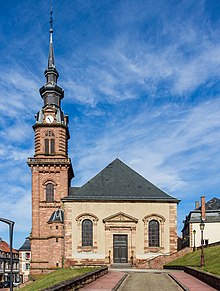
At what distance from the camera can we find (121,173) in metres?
47.1

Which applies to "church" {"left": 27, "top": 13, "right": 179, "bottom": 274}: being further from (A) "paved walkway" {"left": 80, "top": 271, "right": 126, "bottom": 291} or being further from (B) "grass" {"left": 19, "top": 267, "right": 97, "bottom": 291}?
(A) "paved walkway" {"left": 80, "top": 271, "right": 126, "bottom": 291}

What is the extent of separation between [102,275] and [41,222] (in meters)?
21.2

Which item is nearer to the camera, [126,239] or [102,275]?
[102,275]

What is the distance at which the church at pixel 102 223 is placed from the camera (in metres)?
42.6

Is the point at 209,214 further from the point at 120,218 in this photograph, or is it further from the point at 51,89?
the point at 51,89

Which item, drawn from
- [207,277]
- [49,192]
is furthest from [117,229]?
[207,277]

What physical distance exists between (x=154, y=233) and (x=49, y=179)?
44.1ft

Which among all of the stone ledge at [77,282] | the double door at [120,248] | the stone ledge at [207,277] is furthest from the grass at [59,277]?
the double door at [120,248]

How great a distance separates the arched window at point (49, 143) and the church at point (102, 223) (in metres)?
3.81

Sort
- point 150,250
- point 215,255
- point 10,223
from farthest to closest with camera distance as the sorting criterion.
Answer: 1. point 150,250
2. point 215,255
3. point 10,223

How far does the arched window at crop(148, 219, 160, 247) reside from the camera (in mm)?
43275

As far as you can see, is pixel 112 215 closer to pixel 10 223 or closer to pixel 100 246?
pixel 100 246

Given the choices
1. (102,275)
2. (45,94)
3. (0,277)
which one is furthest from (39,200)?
(0,277)

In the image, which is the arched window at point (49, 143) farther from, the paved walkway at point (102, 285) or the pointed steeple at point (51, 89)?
the paved walkway at point (102, 285)
